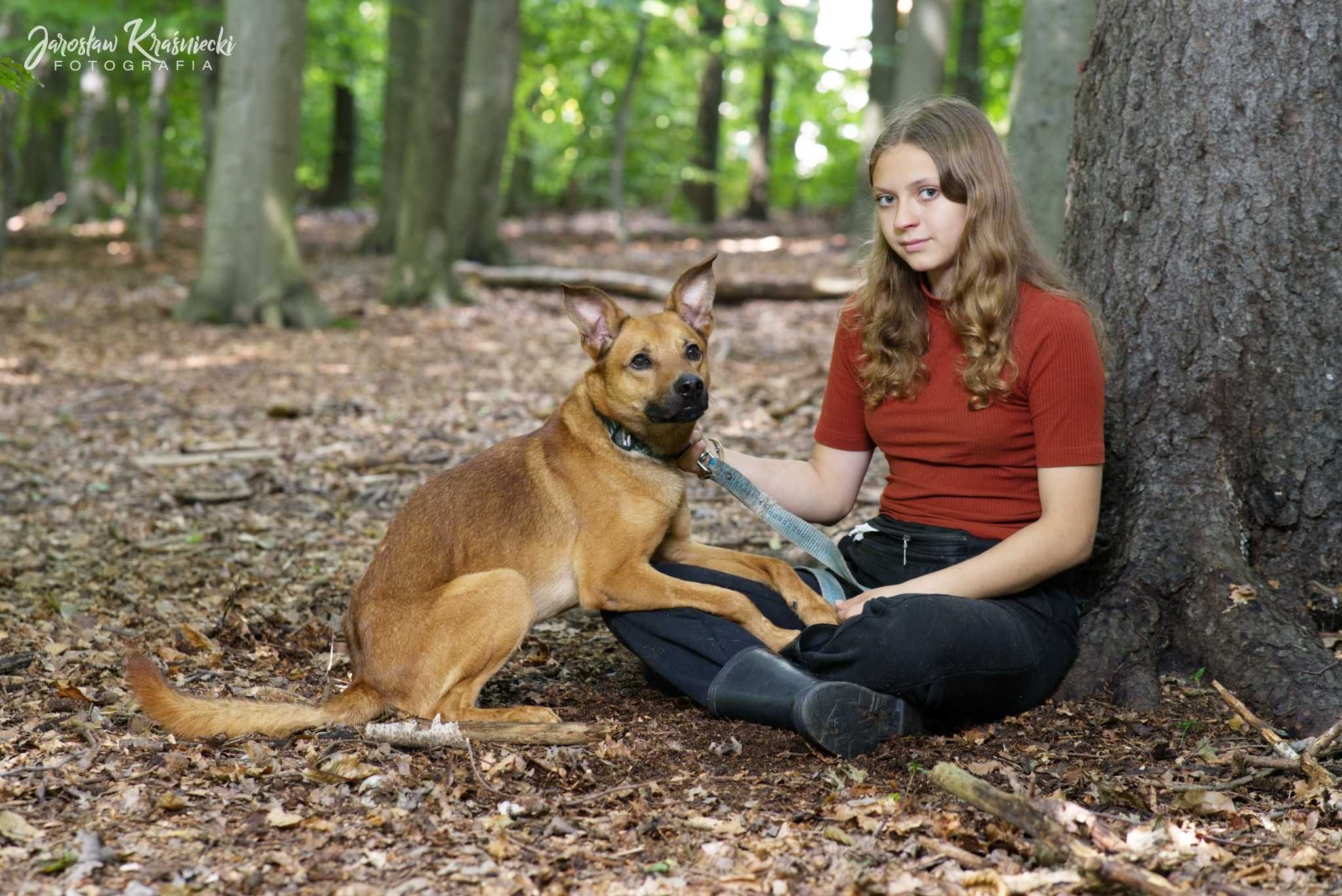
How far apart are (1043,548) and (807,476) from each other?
3.47 ft

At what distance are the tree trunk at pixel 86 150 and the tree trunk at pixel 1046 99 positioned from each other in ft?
57.8

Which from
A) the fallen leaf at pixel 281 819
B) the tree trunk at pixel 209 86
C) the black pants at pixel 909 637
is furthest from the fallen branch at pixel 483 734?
the tree trunk at pixel 209 86

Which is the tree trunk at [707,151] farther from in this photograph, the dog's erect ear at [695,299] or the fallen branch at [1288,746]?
the fallen branch at [1288,746]

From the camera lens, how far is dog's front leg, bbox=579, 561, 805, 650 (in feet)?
13.4

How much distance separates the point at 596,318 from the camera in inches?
180

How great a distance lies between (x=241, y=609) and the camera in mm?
5152

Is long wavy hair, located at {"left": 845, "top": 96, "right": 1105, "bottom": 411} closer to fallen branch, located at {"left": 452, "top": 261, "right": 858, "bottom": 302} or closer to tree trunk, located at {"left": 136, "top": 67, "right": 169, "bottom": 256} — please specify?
fallen branch, located at {"left": 452, "top": 261, "right": 858, "bottom": 302}

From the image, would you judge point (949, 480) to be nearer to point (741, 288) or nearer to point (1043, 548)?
point (1043, 548)

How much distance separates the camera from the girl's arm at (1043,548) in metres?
3.74

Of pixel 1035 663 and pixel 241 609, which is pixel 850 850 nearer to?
pixel 1035 663

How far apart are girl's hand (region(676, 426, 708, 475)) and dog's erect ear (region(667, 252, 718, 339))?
475 mm

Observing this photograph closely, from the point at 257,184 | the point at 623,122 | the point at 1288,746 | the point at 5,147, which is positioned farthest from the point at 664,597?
the point at 623,122

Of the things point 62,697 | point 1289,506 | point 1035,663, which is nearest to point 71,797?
point 62,697

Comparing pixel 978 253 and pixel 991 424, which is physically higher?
pixel 978 253
